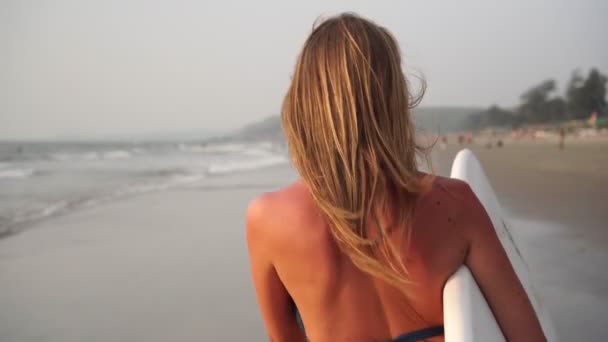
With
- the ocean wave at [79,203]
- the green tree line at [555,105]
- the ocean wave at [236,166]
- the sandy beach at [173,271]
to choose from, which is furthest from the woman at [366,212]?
the green tree line at [555,105]

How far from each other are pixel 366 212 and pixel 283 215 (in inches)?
7.5

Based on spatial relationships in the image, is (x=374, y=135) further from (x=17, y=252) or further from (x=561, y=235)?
(x=17, y=252)

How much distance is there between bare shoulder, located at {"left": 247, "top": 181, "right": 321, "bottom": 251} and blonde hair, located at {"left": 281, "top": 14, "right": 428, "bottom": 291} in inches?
1.7

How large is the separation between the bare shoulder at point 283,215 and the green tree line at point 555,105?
55.1 meters

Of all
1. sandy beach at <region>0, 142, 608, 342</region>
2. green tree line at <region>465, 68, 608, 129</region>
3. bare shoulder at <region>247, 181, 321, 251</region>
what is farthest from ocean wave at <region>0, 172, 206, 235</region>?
green tree line at <region>465, 68, 608, 129</region>

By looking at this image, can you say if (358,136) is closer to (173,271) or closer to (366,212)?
(366,212)

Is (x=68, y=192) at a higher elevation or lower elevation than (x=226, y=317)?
lower

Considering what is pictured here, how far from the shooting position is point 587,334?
7.29ft

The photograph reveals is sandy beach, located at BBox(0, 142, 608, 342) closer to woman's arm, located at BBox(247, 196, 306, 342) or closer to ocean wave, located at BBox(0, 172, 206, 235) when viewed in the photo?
ocean wave, located at BBox(0, 172, 206, 235)

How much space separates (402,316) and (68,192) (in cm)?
866

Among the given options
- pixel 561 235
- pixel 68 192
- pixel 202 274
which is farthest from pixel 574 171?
pixel 68 192

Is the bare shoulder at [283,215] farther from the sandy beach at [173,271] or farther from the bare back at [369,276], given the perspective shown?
the sandy beach at [173,271]

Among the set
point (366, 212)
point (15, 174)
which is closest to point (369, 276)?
point (366, 212)

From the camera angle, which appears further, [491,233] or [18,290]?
[18,290]
